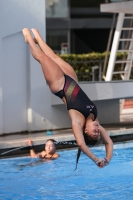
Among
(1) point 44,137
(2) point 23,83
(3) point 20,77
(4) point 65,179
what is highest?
(3) point 20,77

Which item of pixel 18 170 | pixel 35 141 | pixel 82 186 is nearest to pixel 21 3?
pixel 35 141

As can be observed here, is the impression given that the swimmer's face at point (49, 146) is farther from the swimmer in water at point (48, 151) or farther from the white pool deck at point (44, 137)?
the white pool deck at point (44, 137)

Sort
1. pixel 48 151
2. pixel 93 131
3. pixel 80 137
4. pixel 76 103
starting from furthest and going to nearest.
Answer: pixel 48 151 < pixel 76 103 < pixel 93 131 < pixel 80 137

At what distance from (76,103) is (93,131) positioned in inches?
21.4

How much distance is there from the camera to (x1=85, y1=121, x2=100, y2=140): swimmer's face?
250 inches

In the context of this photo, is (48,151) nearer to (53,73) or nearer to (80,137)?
(53,73)

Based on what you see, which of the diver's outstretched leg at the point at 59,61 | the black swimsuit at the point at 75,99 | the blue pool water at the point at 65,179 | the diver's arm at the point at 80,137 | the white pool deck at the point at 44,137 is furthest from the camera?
the white pool deck at the point at 44,137

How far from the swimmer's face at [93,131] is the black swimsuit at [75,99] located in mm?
250

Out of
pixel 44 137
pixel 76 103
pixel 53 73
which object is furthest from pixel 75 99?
pixel 44 137

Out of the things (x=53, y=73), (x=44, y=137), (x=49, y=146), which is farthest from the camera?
(x=44, y=137)

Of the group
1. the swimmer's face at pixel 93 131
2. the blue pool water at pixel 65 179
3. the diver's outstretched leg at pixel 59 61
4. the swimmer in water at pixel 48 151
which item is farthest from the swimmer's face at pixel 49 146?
the swimmer's face at pixel 93 131

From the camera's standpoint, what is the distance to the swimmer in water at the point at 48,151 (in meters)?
9.29

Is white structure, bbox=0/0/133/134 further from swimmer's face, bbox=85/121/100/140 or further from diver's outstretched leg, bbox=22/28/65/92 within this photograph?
swimmer's face, bbox=85/121/100/140

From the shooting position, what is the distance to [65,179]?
27.7 feet
